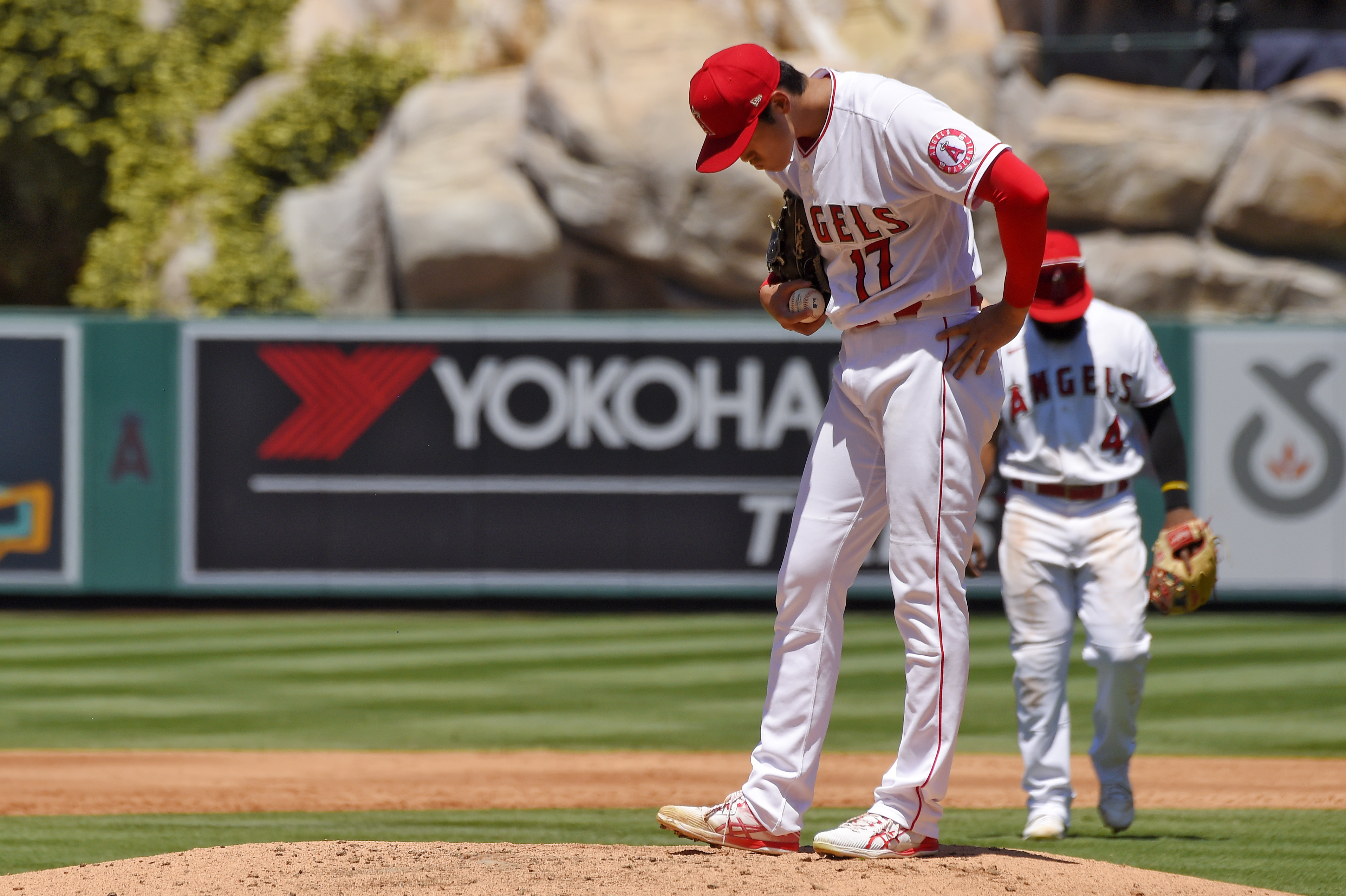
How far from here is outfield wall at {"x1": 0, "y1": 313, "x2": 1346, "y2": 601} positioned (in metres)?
13.0

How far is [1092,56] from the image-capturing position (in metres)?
21.3

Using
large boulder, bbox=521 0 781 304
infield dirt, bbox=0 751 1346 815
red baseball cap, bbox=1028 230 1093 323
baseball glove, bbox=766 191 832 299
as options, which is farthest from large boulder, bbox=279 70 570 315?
baseball glove, bbox=766 191 832 299

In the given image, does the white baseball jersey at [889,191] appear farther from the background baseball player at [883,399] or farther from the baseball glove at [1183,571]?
the baseball glove at [1183,571]

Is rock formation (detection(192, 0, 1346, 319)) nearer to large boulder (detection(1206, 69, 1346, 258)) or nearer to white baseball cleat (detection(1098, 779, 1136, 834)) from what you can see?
large boulder (detection(1206, 69, 1346, 258))

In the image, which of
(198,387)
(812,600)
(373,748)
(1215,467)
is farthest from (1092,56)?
(812,600)

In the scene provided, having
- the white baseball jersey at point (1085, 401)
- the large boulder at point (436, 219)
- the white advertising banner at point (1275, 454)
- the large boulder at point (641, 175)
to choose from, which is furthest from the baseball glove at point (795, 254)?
the large boulder at point (436, 219)

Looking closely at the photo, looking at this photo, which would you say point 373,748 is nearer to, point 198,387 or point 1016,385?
point 1016,385

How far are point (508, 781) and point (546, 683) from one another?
2.79 meters

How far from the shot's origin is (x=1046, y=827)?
532 cm

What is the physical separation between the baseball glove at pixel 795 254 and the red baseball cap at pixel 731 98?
1.03ft

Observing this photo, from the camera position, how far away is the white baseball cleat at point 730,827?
12.2 ft

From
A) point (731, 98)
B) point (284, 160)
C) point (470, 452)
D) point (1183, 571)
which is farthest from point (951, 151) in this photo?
point (284, 160)

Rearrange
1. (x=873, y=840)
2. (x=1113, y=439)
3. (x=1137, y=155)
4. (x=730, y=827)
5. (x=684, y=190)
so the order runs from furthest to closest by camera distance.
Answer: (x=684, y=190), (x=1137, y=155), (x=1113, y=439), (x=730, y=827), (x=873, y=840)

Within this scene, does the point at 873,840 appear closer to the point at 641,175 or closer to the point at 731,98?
the point at 731,98
